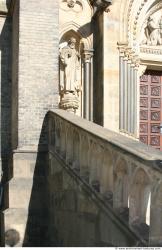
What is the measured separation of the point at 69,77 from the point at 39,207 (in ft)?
12.8

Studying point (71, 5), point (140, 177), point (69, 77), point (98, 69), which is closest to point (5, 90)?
point (69, 77)

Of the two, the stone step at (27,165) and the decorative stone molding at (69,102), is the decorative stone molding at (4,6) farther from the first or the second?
the stone step at (27,165)

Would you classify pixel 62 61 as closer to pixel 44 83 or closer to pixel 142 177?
pixel 44 83

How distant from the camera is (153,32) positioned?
1312 centimetres

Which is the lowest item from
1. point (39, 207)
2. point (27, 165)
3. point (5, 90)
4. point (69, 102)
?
point (39, 207)

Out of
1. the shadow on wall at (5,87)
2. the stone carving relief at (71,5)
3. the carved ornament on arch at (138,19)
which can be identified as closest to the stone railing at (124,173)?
the shadow on wall at (5,87)

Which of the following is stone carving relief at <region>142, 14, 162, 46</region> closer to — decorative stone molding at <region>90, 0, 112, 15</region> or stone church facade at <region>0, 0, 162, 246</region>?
stone church facade at <region>0, 0, 162, 246</region>

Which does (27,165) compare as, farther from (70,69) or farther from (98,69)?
(98,69)

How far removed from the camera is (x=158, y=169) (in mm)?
4508

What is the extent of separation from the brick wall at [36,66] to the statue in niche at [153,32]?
382 cm

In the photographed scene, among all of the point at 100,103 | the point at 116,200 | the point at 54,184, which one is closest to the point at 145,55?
the point at 100,103

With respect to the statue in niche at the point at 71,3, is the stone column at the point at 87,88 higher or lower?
lower

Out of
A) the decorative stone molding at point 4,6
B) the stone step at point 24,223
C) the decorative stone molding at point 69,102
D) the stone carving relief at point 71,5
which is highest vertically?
the stone carving relief at point 71,5

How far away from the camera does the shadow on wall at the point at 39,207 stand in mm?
9081
